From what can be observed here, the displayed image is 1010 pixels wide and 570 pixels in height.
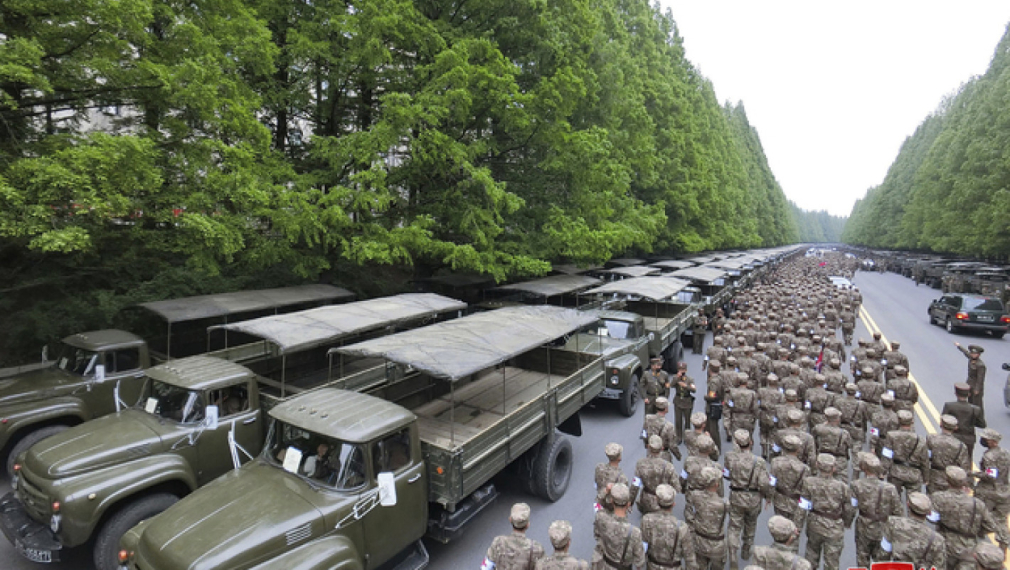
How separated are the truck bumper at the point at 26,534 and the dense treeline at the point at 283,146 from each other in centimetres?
373

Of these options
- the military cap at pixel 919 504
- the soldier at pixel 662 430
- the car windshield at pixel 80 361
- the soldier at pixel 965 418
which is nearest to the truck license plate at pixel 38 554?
the car windshield at pixel 80 361

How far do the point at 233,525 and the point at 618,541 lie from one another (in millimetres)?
3277

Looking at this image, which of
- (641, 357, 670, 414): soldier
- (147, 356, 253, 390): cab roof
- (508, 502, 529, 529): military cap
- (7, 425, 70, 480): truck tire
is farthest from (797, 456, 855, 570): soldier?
(7, 425, 70, 480): truck tire

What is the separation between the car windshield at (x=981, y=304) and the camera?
16.8m

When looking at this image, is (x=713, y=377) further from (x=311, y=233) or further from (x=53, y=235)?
(x=53, y=235)

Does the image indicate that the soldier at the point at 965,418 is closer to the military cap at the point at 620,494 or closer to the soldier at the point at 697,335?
the military cap at the point at 620,494

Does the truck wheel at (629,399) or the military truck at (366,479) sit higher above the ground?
the military truck at (366,479)

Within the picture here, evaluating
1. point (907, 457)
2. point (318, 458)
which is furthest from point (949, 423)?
point (318, 458)

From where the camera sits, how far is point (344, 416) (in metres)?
4.71

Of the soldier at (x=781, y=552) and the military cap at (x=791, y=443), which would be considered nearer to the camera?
the soldier at (x=781, y=552)

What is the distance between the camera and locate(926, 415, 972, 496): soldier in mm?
5891

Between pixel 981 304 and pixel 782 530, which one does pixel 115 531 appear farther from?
pixel 981 304

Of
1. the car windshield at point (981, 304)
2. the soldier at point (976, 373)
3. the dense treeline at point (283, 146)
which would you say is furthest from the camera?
the car windshield at point (981, 304)

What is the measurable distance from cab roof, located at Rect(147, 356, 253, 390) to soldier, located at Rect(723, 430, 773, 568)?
6.17 meters
